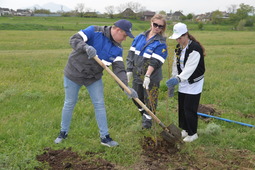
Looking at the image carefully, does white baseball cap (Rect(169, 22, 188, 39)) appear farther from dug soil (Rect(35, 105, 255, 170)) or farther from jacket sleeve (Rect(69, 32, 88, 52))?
dug soil (Rect(35, 105, 255, 170))

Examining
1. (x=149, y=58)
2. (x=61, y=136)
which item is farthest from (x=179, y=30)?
(x=61, y=136)

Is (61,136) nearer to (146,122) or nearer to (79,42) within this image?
(146,122)

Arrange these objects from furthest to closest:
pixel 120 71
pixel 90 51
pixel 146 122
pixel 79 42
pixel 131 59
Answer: pixel 146 122 < pixel 131 59 < pixel 120 71 < pixel 79 42 < pixel 90 51

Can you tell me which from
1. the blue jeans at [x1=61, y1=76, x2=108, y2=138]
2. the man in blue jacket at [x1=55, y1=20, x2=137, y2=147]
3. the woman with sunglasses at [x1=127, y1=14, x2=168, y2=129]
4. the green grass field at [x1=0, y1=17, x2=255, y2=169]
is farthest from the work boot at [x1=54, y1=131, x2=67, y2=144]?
the woman with sunglasses at [x1=127, y1=14, x2=168, y2=129]

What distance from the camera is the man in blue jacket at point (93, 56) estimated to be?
3.65m

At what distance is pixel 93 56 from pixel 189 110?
71.1 inches

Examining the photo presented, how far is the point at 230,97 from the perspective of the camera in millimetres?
6902

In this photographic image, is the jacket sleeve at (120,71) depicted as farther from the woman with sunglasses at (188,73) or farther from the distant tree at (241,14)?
the distant tree at (241,14)

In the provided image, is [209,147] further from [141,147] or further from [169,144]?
[141,147]

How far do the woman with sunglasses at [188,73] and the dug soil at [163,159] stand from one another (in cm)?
48

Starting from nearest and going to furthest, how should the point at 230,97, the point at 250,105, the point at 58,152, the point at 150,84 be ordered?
1. the point at 58,152
2. the point at 150,84
3. the point at 250,105
4. the point at 230,97

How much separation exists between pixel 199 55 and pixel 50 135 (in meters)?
2.69

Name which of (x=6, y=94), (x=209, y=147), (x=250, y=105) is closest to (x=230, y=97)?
(x=250, y=105)

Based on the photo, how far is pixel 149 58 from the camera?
14.1ft
